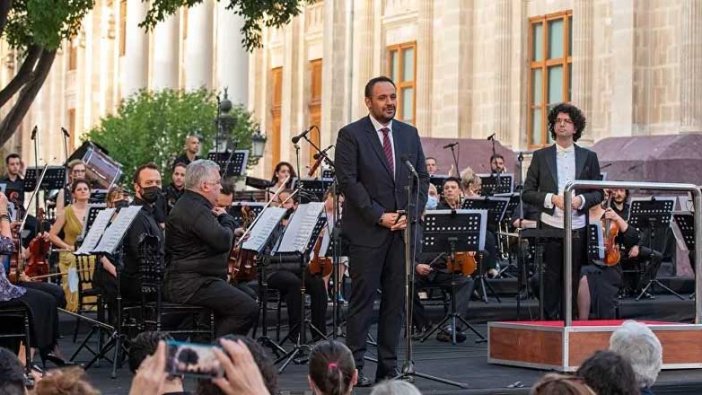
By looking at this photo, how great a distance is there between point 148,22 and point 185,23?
27255 mm

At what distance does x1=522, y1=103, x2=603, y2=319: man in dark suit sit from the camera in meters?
13.4

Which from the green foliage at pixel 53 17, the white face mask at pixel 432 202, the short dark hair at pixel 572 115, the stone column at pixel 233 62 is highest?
the stone column at pixel 233 62

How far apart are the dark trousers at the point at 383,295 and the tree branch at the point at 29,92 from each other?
45.6 feet

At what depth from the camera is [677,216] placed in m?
17.8

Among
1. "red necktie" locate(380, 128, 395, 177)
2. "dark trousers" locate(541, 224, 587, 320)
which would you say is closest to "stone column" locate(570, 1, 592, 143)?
"dark trousers" locate(541, 224, 587, 320)

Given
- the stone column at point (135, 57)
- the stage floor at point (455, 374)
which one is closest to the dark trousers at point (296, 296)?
the stage floor at point (455, 374)

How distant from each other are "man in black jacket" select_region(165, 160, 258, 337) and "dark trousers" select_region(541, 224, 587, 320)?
276 centimetres

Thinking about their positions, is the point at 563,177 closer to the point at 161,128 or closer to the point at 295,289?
the point at 295,289

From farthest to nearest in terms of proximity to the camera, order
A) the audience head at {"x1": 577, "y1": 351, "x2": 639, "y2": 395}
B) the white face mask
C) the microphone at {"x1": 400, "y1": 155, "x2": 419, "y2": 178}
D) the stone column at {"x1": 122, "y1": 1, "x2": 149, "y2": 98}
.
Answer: the stone column at {"x1": 122, "y1": 1, "x2": 149, "y2": 98} → the white face mask → the microphone at {"x1": 400, "y1": 155, "x2": 419, "y2": 178} → the audience head at {"x1": 577, "y1": 351, "x2": 639, "y2": 395}

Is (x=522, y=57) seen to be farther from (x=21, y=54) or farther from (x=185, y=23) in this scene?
(x=185, y=23)

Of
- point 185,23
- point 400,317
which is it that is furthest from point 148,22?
point 185,23

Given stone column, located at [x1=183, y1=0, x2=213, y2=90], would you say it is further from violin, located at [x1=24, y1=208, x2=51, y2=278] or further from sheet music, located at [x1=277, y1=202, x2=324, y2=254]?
sheet music, located at [x1=277, y1=202, x2=324, y2=254]

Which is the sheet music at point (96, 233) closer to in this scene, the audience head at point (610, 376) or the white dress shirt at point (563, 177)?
the white dress shirt at point (563, 177)

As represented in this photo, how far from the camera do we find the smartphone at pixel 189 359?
14.6 feet
